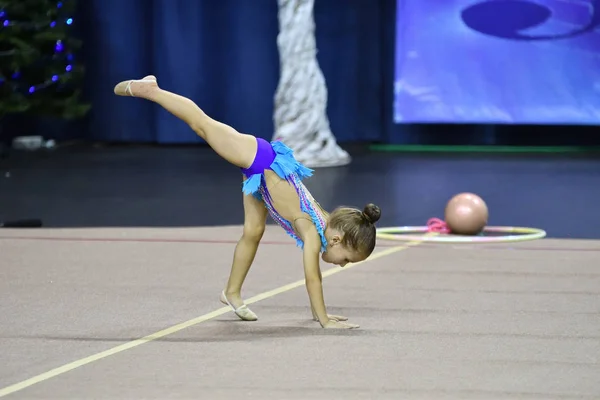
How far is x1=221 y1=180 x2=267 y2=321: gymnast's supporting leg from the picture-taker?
158 inches

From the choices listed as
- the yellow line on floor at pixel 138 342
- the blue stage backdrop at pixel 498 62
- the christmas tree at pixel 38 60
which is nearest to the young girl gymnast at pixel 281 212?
the yellow line on floor at pixel 138 342

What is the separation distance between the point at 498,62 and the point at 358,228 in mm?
7957

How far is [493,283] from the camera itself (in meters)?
4.75

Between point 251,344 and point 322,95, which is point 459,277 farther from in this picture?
point 322,95

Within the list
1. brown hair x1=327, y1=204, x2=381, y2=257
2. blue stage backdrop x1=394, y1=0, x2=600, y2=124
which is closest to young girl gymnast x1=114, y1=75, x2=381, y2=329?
brown hair x1=327, y1=204, x2=381, y2=257

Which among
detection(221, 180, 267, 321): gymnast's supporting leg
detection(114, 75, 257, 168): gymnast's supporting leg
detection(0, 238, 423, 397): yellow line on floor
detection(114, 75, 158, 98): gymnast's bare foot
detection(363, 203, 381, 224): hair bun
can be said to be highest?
detection(114, 75, 158, 98): gymnast's bare foot

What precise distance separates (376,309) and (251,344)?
2.52 ft

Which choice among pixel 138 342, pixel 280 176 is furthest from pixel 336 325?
pixel 138 342

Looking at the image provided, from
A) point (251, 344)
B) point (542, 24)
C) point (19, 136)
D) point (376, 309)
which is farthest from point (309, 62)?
point (251, 344)

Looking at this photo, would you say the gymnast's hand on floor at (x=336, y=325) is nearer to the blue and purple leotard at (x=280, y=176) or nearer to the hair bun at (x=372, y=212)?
the blue and purple leotard at (x=280, y=176)

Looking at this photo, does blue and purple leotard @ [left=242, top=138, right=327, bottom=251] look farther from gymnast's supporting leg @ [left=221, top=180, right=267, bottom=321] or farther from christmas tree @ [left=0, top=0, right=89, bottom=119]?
christmas tree @ [left=0, top=0, right=89, bottom=119]

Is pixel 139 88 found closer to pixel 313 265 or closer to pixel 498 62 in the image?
pixel 313 265

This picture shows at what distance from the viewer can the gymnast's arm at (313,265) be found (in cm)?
372

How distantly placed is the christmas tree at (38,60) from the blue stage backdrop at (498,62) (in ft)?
11.3
